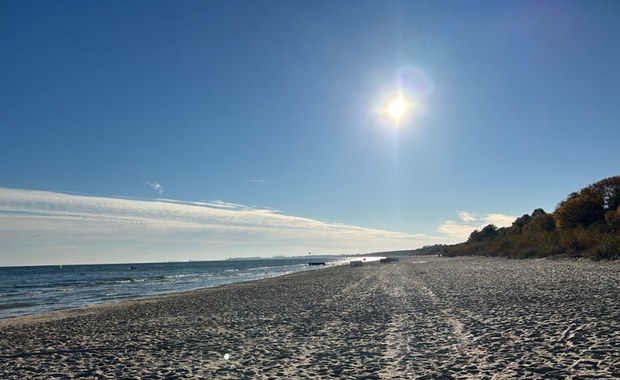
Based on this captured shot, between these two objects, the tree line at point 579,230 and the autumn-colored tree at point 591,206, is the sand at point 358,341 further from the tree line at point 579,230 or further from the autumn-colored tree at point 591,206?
Result: the autumn-colored tree at point 591,206

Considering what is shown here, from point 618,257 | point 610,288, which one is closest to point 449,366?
point 610,288

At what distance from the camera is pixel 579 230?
185 ft

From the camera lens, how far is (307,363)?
10.7 m

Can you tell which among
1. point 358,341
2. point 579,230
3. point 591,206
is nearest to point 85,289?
point 358,341

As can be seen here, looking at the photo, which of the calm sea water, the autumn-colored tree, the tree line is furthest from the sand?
the autumn-colored tree

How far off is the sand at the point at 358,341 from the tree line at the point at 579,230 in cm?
2677

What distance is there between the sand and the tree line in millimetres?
26766

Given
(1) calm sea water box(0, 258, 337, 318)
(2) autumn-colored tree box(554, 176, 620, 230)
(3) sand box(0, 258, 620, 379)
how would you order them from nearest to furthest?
(3) sand box(0, 258, 620, 379) → (1) calm sea water box(0, 258, 337, 318) → (2) autumn-colored tree box(554, 176, 620, 230)

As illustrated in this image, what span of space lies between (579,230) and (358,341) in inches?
2117

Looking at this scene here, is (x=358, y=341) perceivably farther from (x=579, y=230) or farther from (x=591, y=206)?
(x=591, y=206)

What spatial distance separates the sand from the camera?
9617mm

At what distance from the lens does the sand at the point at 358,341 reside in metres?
9.62

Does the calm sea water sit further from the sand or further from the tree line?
the tree line

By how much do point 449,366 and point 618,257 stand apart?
1425 inches
